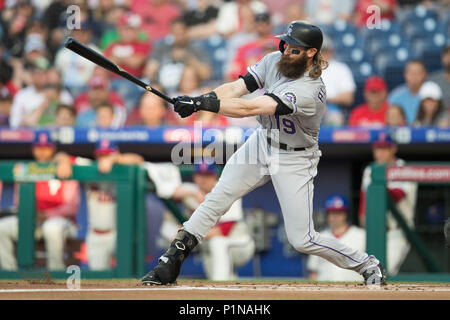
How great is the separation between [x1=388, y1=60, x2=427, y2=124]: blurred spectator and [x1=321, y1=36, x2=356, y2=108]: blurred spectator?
410mm

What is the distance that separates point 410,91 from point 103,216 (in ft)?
10.7

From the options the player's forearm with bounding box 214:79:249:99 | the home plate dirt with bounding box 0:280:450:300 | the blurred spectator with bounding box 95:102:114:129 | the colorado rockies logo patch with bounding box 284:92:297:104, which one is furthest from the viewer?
the blurred spectator with bounding box 95:102:114:129

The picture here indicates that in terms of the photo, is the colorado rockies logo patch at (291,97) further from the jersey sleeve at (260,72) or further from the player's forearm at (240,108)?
the jersey sleeve at (260,72)

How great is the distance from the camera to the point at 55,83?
29.0 ft

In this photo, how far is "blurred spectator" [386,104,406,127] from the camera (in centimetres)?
777

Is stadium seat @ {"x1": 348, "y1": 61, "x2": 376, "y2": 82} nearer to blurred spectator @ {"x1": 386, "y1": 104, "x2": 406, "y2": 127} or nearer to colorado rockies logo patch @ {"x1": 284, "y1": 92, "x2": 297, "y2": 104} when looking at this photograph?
blurred spectator @ {"x1": 386, "y1": 104, "x2": 406, "y2": 127}

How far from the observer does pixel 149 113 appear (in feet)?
26.9

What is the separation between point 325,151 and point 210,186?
5.51 feet

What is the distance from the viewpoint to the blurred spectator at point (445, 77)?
26.2 ft

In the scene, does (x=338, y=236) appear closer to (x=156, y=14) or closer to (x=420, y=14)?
(x=420, y=14)

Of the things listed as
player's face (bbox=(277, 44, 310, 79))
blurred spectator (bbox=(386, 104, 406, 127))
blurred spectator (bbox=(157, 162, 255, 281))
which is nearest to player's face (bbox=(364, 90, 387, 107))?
blurred spectator (bbox=(386, 104, 406, 127))

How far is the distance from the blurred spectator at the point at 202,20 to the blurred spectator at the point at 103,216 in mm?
2525

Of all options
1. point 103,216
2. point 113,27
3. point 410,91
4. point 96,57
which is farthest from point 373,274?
point 113,27
